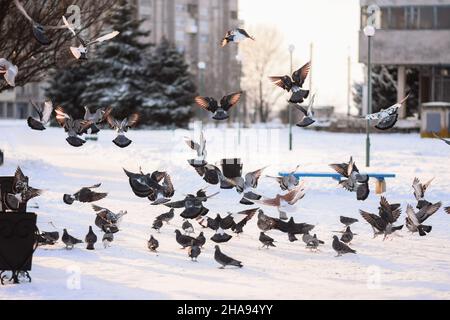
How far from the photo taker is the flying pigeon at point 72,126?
410 inches

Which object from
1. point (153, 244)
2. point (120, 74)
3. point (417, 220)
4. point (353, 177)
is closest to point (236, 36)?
point (353, 177)

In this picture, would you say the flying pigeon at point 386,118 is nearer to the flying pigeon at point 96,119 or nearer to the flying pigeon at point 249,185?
the flying pigeon at point 249,185

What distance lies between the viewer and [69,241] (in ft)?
36.8

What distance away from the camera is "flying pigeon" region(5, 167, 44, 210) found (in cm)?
1052

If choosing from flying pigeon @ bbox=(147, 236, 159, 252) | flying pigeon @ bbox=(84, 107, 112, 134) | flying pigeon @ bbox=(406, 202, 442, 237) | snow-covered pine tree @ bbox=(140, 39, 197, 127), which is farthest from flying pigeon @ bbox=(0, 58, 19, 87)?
snow-covered pine tree @ bbox=(140, 39, 197, 127)

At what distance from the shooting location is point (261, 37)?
88.6m

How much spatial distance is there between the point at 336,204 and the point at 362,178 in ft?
19.0

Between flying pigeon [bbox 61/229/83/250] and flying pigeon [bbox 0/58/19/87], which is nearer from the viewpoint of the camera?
flying pigeon [bbox 0/58/19/87]

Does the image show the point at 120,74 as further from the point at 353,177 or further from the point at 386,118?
the point at 386,118

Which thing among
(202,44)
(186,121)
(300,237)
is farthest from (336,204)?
(202,44)

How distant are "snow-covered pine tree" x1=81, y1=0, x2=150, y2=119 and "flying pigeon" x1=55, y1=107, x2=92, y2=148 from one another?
53.1 metres

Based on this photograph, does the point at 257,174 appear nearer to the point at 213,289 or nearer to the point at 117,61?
the point at 213,289

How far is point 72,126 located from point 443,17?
4908cm

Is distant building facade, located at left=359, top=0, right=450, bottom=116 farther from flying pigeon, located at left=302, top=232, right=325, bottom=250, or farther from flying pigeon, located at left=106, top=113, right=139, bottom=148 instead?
flying pigeon, located at left=106, top=113, right=139, bottom=148
